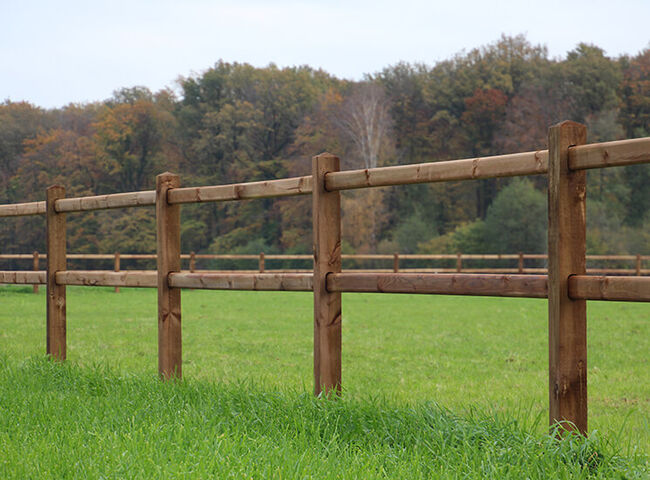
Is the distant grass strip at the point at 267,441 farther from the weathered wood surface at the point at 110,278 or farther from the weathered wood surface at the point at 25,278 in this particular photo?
the weathered wood surface at the point at 25,278

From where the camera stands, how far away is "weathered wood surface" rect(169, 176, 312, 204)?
5.20 m

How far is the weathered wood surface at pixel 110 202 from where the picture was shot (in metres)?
6.40

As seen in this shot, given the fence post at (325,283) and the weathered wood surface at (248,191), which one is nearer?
the fence post at (325,283)

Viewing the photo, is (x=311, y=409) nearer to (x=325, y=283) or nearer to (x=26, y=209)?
(x=325, y=283)

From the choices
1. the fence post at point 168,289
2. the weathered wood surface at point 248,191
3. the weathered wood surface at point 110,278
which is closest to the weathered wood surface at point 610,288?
the weathered wood surface at point 248,191

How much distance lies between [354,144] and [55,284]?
3865cm

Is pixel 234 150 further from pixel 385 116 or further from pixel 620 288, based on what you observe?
pixel 620 288

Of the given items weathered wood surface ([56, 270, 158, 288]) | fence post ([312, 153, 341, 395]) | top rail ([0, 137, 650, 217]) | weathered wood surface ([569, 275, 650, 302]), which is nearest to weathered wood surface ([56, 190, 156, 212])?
top rail ([0, 137, 650, 217])

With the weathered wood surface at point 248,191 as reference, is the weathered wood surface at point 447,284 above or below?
below

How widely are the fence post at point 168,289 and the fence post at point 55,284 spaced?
5.38 ft

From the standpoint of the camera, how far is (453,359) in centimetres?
906

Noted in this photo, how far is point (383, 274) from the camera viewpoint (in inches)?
180

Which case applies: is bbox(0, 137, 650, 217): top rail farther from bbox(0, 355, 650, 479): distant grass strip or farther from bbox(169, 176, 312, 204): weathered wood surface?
bbox(0, 355, 650, 479): distant grass strip

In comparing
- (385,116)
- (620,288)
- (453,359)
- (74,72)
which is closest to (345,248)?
(385,116)
